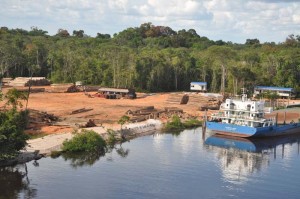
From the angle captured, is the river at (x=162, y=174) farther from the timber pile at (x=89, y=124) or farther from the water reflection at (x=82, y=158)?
the timber pile at (x=89, y=124)

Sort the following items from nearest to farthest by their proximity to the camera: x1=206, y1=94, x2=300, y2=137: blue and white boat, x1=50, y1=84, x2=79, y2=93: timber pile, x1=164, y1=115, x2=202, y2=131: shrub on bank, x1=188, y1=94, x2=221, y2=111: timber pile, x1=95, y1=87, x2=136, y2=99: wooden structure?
x1=206, y1=94, x2=300, y2=137: blue and white boat < x1=164, y1=115, x2=202, y2=131: shrub on bank < x1=188, y1=94, x2=221, y2=111: timber pile < x1=95, y1=87, x2=136, y2=99: wooden structure < x1=50, y1=84, x2=79, y2=93: timber pile

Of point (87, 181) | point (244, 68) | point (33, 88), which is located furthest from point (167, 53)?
point (87, 181)

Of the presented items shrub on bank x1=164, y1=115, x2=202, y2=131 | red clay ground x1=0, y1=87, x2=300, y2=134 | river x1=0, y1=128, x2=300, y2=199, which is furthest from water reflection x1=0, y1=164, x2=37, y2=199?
shrub on bank x1=164, y1=115, x2=202, y2=131

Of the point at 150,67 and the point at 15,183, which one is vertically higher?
the point at 150,67

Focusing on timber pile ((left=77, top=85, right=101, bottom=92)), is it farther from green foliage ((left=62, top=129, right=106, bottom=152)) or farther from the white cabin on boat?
green foliage ((left=62, top=129, right=106, bottom=152))

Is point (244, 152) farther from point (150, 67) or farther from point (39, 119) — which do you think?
point (150, 67)

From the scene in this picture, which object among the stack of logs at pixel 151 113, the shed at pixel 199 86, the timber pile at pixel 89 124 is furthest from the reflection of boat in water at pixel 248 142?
the shed at pixel 199 86

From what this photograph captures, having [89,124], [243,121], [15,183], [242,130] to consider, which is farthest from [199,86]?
[15,183]
